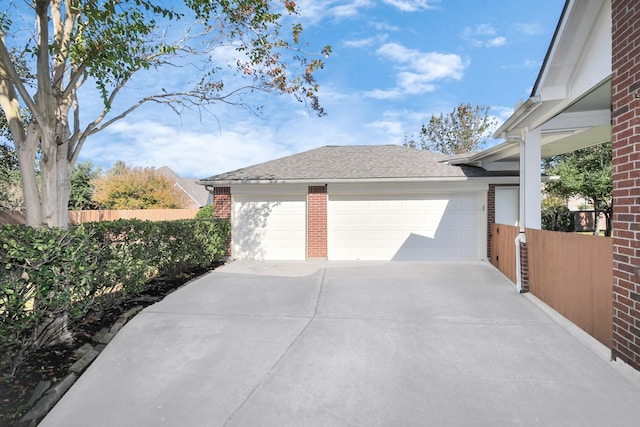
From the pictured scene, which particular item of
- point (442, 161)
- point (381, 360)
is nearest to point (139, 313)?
point (381, 360)

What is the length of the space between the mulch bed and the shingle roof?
18.1 feet

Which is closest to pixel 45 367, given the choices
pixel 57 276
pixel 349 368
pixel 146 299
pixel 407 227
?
pixel 57 276

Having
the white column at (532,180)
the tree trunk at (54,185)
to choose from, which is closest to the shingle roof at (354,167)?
the white column at (532,180)

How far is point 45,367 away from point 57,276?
0.94m

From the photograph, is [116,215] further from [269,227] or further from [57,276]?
[57,276]

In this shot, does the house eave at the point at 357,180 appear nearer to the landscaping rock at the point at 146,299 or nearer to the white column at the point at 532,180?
the white column at the point at 532,180

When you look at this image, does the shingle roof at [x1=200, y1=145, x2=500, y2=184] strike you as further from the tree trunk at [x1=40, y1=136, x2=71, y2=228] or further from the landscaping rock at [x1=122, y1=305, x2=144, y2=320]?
the tree trunk at [x1=40, y1=136, x2=71, y2=228]

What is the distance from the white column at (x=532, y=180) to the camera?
232 inches

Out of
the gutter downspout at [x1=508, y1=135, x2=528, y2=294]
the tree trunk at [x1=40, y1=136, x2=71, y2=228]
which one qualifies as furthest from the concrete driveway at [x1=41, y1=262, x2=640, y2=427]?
the tree trunk at [x1=40, y1=136, x2=71, y2=228]

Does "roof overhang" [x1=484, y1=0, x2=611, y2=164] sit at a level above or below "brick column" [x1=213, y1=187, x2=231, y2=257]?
above

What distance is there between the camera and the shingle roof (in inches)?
370

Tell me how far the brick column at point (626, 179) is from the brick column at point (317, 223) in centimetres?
685

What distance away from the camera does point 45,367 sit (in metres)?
3.37

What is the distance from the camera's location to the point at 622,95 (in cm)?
319
